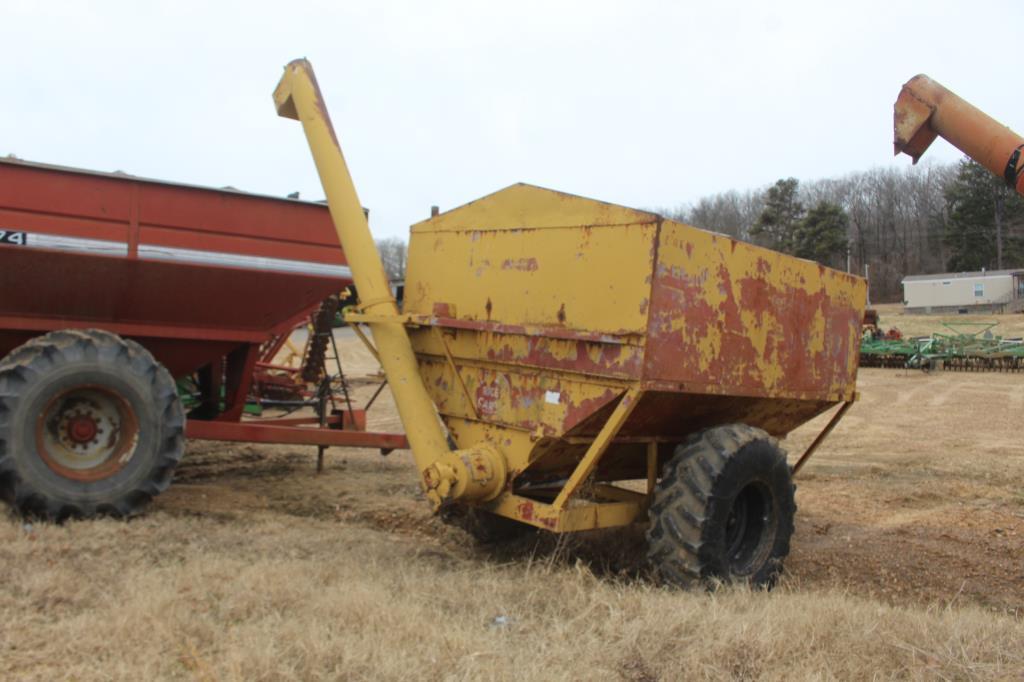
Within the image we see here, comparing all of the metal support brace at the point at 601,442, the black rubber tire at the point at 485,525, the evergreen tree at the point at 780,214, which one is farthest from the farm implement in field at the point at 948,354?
the evergreen tree at the point at 780,214

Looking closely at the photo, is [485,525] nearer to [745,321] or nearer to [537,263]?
[537,263]

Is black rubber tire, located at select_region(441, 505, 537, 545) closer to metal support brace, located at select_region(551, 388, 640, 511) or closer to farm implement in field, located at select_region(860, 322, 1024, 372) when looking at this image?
metal support brace, located at select_region(551, 388, 640, 511)

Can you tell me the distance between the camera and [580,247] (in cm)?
489

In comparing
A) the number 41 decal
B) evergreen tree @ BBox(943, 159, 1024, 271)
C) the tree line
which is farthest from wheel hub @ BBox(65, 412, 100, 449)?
evergreen tree @ BBox(943, 159, 1024, 271)

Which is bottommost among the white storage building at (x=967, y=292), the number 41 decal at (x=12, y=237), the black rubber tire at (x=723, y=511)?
the black rubber tire at (x=723, y=511)

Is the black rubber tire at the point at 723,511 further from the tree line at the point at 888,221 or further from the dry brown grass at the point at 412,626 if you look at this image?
the tree line at the point at 888,221

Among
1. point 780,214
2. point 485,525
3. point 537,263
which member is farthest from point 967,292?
point 537,263

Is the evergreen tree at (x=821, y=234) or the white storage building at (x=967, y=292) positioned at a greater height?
the evergreen tree at (x=821, y=234)

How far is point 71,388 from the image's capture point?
5.55 m

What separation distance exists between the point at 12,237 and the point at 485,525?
363 centimetres

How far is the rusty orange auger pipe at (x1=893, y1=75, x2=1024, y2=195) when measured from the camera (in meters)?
5.26

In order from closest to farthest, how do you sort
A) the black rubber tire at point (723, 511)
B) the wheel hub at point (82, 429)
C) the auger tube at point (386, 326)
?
the black rubber tire at point (723, 511) < the auger tube at point (386, 326) < the wheel hub at point (82, 429)

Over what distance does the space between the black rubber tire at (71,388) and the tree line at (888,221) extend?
168 feet

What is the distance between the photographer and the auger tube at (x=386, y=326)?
16.4 feet
